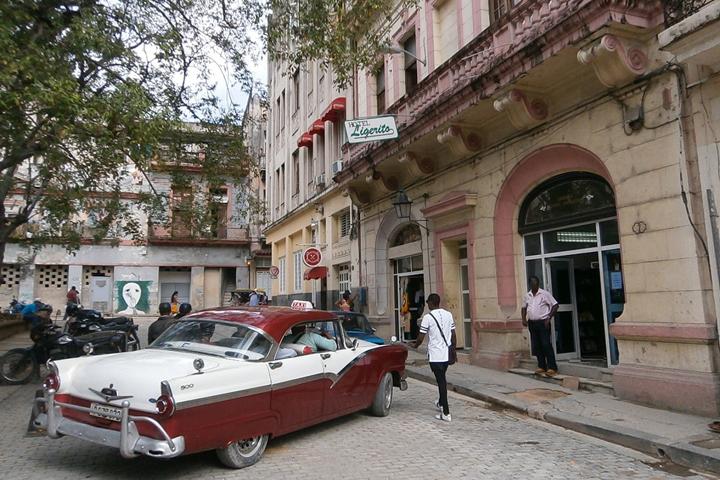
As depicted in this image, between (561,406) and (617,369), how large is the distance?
1140 millimetres

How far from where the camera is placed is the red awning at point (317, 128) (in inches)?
864

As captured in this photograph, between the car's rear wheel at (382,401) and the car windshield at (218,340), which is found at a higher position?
the car windshield at (218,340)

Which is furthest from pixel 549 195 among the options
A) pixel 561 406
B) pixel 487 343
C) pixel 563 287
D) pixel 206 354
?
pixel 206 354

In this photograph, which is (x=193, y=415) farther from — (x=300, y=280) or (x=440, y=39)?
(x=300, y=280)

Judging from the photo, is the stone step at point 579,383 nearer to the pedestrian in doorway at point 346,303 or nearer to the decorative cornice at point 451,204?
the decorative cornice at point 451,204

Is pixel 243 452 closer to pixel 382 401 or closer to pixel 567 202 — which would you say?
pixel 382 401

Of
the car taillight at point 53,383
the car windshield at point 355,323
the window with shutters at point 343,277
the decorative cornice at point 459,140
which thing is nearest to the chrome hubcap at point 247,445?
the car taillight at point 53,383

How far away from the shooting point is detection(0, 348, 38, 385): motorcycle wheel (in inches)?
391

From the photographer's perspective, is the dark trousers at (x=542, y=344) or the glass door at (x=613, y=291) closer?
the glass door at (x=613, y=291)

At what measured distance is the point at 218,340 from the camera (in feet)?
19.0

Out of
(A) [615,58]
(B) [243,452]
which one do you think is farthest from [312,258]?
(B) [243,452]

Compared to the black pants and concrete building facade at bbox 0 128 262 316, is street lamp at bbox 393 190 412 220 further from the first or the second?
concrete building facade at bbox 0 128 262 316

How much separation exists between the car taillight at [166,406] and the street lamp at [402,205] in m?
10.6

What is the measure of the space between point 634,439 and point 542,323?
355 cm
